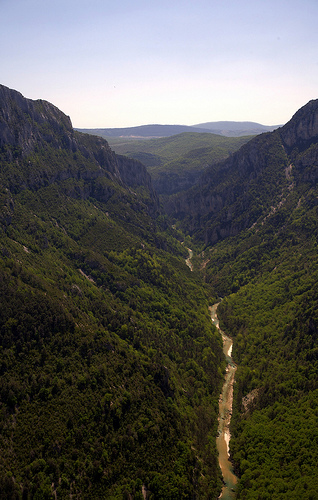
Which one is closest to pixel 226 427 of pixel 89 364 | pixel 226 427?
pixel 226 427

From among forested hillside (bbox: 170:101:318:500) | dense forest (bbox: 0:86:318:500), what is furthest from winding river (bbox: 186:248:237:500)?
forested hillside (bbox: 170:101:318:500)

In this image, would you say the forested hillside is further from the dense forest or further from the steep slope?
the steep slope

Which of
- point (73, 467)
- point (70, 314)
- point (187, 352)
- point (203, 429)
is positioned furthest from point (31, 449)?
point (187, 352)

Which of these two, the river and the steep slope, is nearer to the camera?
the steep slope

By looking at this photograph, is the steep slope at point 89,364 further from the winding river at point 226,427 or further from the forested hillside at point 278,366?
the forested hillside at point 278,366

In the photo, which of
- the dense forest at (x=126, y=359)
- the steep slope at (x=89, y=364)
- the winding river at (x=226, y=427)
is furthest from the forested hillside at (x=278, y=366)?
the steep slope at (x=89, y=364)

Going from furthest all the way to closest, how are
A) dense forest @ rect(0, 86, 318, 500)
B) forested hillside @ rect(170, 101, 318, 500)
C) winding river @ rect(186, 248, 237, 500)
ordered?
winding river @ rect(186, 248, 237, 500) → forested hillside @ rect(170, 101, 318, 500) → dense forest @ rect(0, 86, 318, 500)

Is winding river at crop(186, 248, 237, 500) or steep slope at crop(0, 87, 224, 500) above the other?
steep slope at crop(0, 87, 224, 500)

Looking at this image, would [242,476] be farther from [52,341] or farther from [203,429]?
[52,341]
